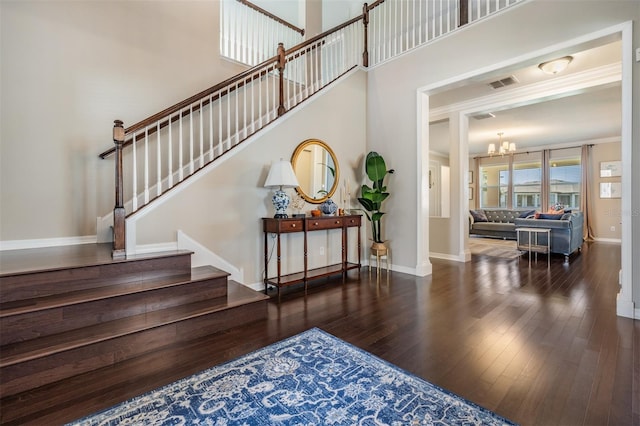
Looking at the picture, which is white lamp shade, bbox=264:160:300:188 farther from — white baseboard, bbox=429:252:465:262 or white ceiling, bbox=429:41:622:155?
white baseboard, bbox=429:252:465:262

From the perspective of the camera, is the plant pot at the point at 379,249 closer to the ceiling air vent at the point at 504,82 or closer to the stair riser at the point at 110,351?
the stair riser at the point at 110,351

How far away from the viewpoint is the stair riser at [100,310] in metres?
1.87

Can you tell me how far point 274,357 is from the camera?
2.08 meters

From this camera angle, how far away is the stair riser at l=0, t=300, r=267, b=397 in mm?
1682

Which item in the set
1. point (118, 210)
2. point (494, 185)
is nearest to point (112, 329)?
point (118, 210)

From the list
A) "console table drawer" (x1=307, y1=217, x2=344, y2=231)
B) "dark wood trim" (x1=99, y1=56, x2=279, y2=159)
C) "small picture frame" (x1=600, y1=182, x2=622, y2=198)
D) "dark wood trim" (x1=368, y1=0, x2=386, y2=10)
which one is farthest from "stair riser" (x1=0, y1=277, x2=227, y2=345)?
"small picture frame" (x1=600, y1=182, x2=622, y2=198)

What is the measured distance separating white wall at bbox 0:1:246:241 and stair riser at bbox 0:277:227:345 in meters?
1.77

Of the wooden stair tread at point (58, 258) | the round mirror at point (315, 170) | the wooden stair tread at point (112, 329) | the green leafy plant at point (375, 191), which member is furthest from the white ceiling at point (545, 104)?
the wooden stair tread at point (58, 258)

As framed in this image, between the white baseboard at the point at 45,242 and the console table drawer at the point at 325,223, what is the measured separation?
2.58m

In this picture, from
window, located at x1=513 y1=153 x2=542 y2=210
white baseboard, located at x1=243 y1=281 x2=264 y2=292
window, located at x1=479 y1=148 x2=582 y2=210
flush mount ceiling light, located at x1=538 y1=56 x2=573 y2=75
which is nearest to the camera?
white baseboard, located at x1=243 y1=281 x2=264 y2=292

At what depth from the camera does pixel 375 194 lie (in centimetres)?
448

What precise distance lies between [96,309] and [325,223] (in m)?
2.59

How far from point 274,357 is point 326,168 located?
9.77 ft

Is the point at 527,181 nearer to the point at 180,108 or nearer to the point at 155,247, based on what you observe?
the point at 180,108
